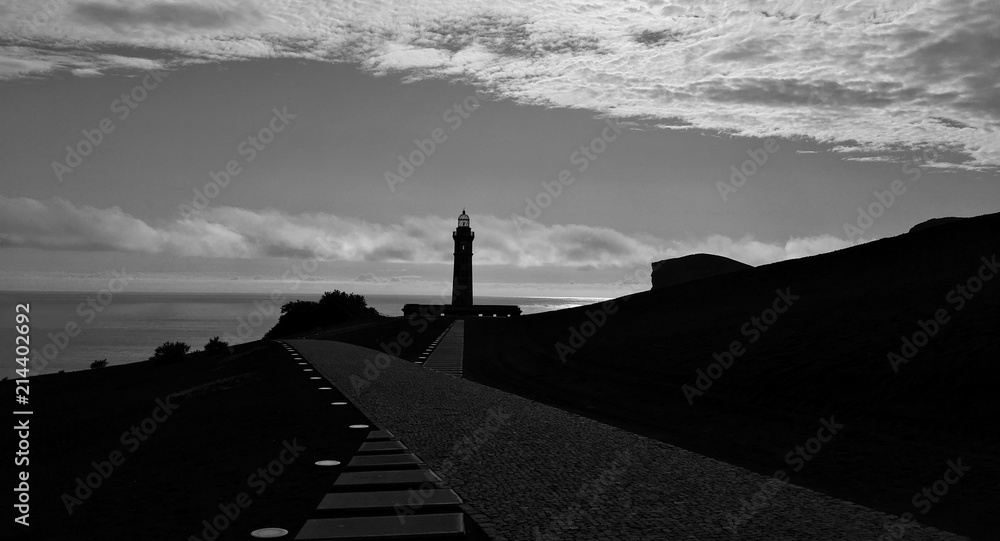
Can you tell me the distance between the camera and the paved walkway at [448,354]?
24.2 metres

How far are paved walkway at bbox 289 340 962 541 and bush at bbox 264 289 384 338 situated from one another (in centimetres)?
6126

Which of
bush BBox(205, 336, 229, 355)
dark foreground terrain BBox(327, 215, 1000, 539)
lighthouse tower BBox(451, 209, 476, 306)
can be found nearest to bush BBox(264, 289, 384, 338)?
lighthouse tower BBox(451, 209, 476, 306)

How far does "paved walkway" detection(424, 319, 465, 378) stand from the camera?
24.2 meters

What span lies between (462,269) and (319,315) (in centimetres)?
1585

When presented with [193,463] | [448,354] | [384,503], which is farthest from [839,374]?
[448,354]

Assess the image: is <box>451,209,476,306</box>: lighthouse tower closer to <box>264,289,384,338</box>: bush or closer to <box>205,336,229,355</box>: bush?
<box>264,289,384,338</box>: bush

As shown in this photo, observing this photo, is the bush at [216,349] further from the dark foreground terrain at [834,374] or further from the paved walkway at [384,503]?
the paved walkway at [384,503]

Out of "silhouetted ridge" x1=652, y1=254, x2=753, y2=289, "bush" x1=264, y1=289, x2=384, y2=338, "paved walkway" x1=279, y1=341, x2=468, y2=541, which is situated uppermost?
"paved walkway" x1=279, y1=341, x2=468, y2=541

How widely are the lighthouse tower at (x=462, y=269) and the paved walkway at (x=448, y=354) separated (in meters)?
34.2

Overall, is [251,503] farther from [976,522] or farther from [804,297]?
[804,297]

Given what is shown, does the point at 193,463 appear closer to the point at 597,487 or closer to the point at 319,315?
the point at 597,487

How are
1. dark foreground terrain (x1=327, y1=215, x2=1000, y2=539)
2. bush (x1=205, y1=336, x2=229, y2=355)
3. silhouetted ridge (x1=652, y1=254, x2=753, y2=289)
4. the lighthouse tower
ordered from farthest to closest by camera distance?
silhouetted ridge (x1=652, y1=254, x2=753, y2=289)
the lighthouse tower
bush (x1=205, y1=336, x2=229, y2=355)
dark foreground terrain (x1=327, y1=215, x2=1000, y2=539)

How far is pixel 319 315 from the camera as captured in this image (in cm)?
7531

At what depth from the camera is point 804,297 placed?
95.7 ft
